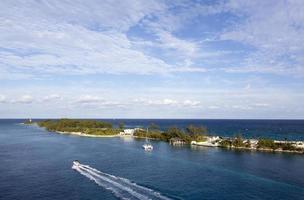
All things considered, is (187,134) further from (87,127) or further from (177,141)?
(87,127)

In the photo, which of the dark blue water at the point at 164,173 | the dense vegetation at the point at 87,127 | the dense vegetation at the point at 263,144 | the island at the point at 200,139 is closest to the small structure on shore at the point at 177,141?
the island at the point at 200,139

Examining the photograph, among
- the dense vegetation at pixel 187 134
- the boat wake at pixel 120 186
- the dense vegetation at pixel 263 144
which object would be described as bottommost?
the boat wake at pixel 120 186

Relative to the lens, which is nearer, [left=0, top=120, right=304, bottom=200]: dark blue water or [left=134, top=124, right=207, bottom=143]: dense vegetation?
[left=0, top=120, right=304, bottom=200]: dark blue water

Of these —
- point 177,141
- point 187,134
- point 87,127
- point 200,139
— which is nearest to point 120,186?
point 177,141

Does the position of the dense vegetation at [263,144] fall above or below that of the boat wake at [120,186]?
above

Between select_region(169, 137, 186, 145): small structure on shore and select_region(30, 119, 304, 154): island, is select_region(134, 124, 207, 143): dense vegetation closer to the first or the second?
select_region(30, 119, 304, 154): island

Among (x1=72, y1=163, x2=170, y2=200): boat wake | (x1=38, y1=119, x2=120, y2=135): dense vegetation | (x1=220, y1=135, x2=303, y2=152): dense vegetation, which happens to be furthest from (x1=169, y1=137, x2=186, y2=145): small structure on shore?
(x1=72, y1=163, x2=170, y2=200): boat wake

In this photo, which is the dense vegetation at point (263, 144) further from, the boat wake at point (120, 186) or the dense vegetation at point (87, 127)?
the dense vegetation at point (87, 127)
